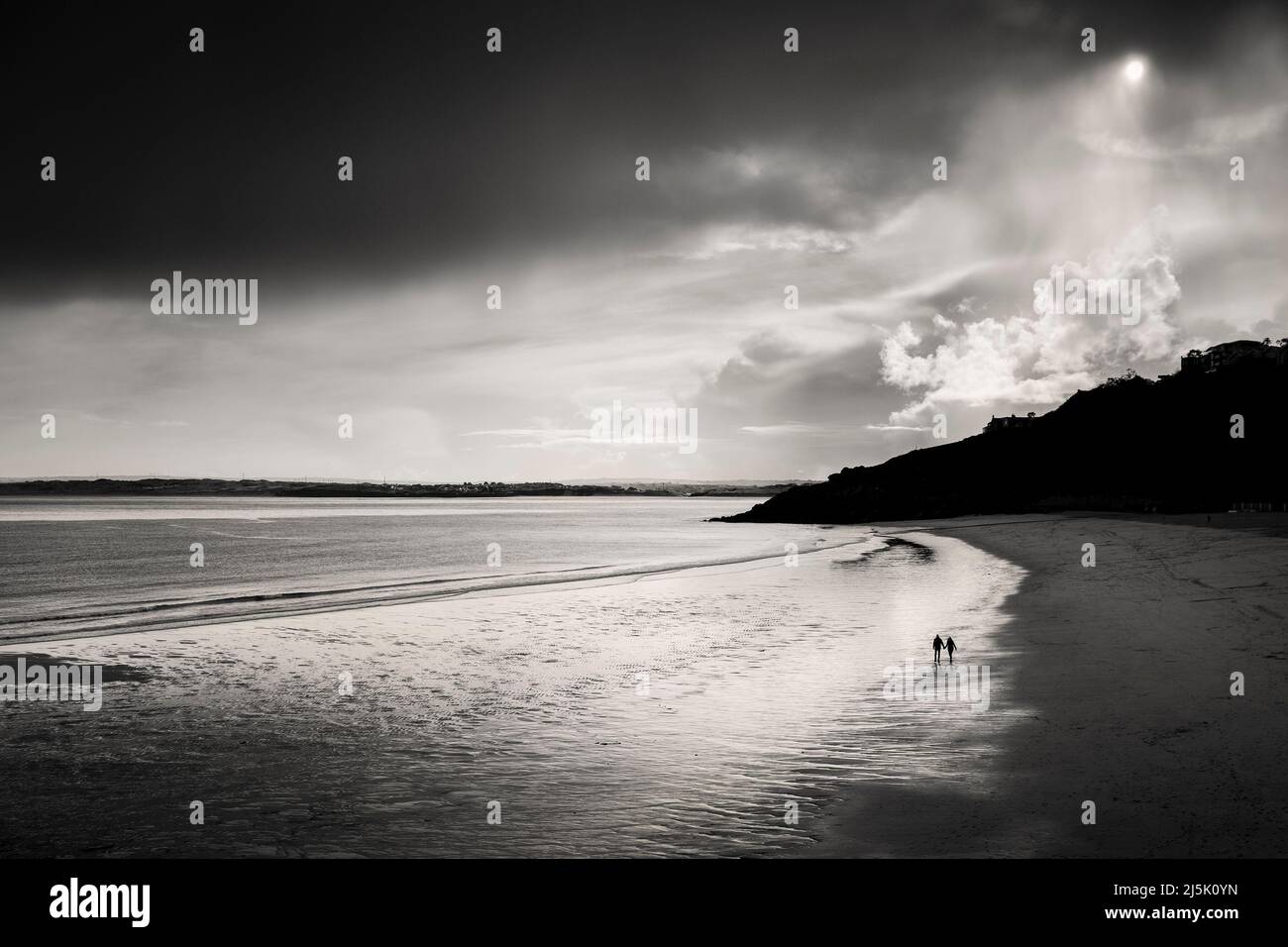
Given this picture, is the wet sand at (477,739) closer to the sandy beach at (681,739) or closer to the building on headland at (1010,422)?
the sandy beach at (681,739)

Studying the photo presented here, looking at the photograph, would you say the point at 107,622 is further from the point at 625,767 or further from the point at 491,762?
the point at 625,767

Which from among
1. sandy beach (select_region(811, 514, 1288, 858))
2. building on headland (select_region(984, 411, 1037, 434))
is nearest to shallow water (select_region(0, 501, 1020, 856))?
sandy beach (select_region(811, 514, 1288, 858))

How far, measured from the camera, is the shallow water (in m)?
7.36

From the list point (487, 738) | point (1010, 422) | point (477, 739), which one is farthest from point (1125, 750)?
point (1010, 422)

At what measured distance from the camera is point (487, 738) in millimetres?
10828

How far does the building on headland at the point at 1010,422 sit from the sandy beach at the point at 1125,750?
103m

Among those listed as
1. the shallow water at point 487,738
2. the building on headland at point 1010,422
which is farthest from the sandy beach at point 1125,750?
the building on headland at point 1010,422

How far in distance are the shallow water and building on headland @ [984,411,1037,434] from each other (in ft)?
343

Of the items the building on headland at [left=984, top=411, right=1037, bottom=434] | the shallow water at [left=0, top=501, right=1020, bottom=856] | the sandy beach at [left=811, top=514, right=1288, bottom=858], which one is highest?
the building on headland at [left=984, top=411, right=1037, bottom=434]

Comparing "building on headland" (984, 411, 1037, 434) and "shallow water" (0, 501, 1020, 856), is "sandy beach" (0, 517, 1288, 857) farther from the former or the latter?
"building on headland" (984, 411, 1037, 434)

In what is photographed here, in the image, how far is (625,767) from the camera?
9242mm

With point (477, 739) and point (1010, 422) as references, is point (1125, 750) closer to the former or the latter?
point (477, 739)
